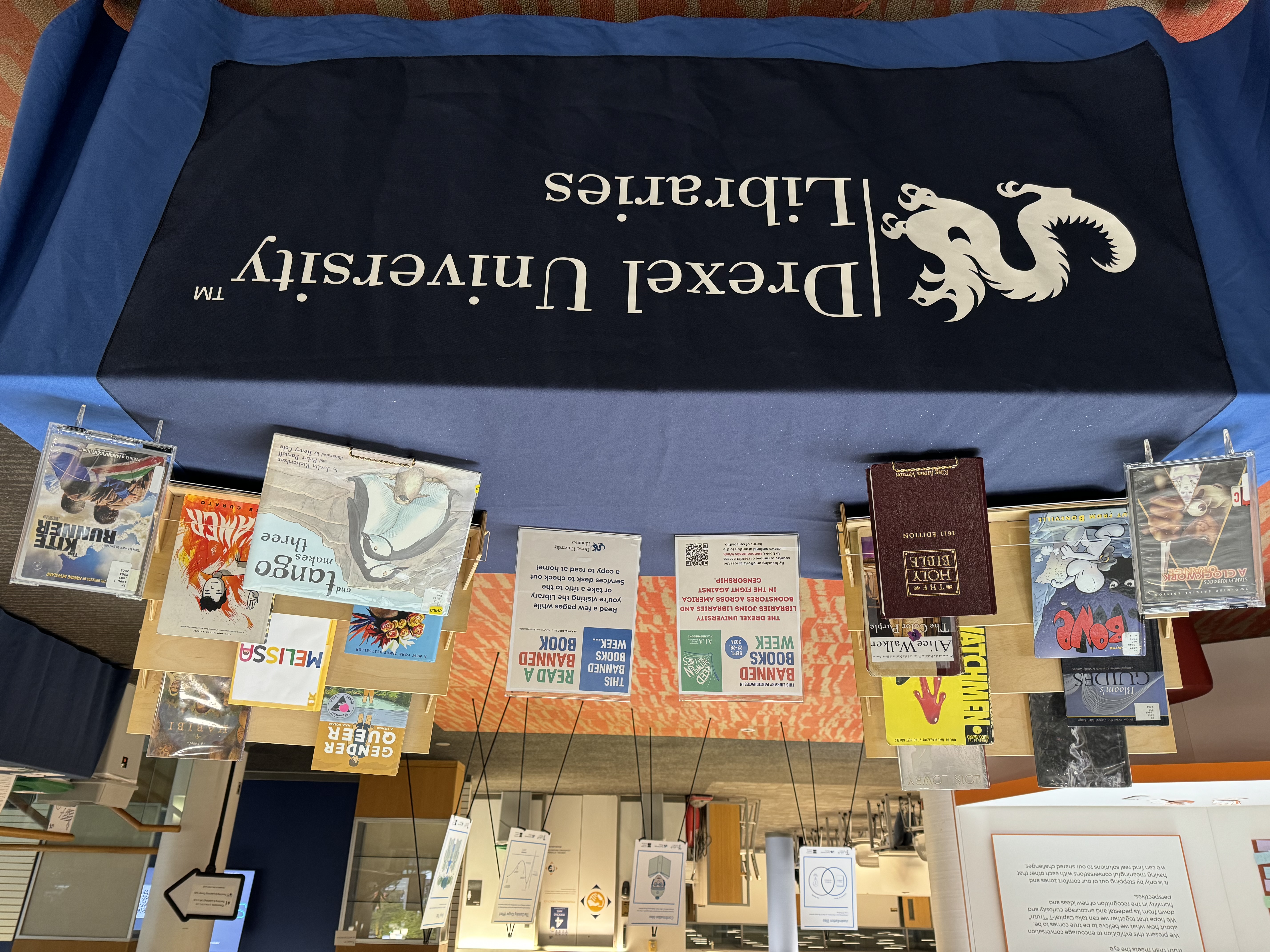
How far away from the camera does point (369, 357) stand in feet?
5.33

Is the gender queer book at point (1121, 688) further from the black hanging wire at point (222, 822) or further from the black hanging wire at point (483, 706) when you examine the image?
the black hanging wire at point (222, 822)

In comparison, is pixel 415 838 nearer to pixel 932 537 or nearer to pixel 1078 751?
pixel 1078 751

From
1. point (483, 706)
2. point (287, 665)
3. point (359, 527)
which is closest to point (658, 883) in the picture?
point (483, 706)

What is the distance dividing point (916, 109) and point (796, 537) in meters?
0.99

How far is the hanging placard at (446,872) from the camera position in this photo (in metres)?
4.17

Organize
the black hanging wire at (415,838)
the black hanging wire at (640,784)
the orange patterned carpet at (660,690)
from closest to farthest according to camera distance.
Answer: the orange patterned carpet at (660,690) → the black hanging wire at (640,784) → the black hanging wire at (415,838)

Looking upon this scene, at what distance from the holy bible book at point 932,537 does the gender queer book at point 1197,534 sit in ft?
0.94

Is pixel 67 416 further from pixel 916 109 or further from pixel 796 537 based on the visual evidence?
pixel 916 109

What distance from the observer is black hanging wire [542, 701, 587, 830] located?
19.4 ft

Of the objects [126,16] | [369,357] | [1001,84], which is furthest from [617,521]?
[126,16]

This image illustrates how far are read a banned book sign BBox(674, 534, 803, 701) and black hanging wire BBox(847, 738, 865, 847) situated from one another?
4.38 m

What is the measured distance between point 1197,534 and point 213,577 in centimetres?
205

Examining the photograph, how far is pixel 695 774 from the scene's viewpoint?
7.60 m

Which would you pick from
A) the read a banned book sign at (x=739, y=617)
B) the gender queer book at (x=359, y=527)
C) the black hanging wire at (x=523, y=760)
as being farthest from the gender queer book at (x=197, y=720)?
the black hanging wire at (x=523, y=760)
